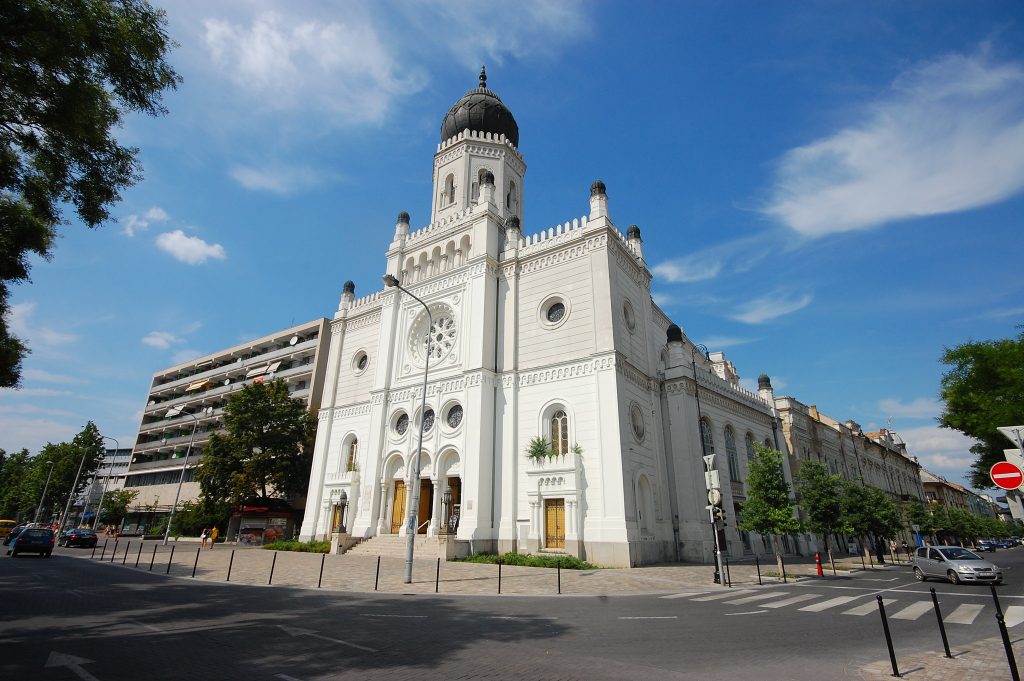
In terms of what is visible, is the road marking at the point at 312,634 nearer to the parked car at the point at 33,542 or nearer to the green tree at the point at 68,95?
the green tree at the point at 68,95

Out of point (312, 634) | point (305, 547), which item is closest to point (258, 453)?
point (305, 547)

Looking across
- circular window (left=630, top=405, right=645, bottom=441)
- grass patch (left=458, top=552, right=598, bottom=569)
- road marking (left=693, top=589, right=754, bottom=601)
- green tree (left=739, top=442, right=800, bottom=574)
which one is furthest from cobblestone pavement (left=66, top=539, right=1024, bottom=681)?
circular window (left=630, top=405, right=645, bottom=441)

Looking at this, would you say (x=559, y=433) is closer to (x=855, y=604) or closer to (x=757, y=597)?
(x=757, y=597)

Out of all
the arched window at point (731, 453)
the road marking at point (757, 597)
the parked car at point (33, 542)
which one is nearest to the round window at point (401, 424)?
the parked car at point (33, 542)

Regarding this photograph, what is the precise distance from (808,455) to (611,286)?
28.7 m

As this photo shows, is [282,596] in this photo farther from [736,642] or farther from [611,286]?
[611,286]

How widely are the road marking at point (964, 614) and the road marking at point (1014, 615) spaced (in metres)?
0.51

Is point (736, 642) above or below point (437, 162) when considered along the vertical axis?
below

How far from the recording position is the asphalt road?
6.70 metres

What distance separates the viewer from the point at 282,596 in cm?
1366

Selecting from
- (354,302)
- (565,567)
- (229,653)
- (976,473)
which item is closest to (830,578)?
(565,567)

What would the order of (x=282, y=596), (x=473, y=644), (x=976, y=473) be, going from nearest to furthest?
(x=473, y=644) < (x=282, y=596) < (x=976, y=473)

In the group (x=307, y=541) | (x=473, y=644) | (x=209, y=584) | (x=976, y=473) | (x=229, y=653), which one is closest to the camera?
(x=229, y=653)

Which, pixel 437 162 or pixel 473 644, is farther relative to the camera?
pixel 437 162
